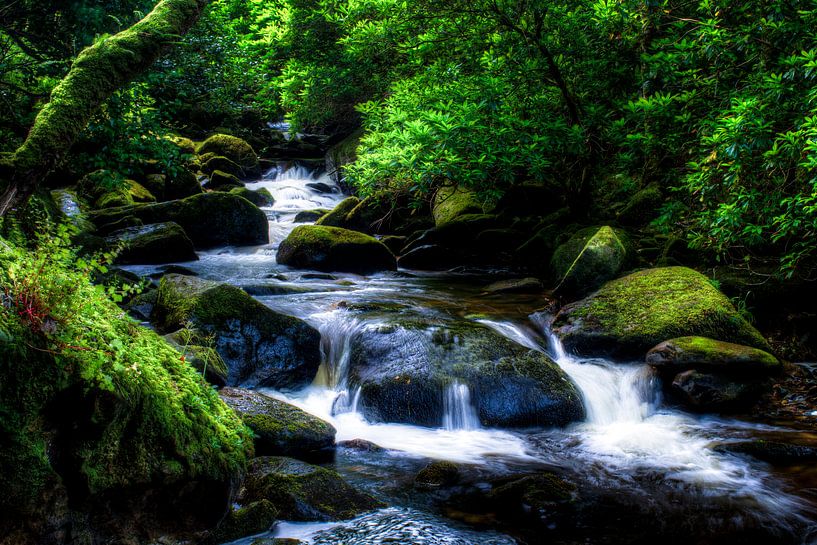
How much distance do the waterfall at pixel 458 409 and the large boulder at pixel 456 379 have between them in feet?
0.13

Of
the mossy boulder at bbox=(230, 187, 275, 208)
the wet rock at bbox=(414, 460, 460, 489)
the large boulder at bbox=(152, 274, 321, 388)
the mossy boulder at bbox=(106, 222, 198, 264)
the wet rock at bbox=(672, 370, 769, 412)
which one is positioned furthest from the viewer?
the mossy boulder at bbox=(230, 187, 275, 208)

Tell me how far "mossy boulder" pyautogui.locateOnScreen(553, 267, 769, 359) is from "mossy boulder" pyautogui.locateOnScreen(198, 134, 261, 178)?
668 inches

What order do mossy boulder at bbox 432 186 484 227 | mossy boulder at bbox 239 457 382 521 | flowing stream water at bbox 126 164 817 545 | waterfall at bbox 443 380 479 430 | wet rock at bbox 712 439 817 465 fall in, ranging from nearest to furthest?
mossy boulder at bbox 239 457 382 521 < flowing stream water at bbox 126 164 817 545 < wet rock at bbox 712 439 817 465 < waterfall at bbox 443 380 479 430 < mossy boulder at bbox 432 186 484 227

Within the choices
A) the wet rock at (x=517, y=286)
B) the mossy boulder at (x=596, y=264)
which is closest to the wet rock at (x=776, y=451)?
the mossy boulder at (x=596, y=264)

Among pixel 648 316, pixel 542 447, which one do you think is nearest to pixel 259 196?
pixel 648 316

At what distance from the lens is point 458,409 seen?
6.20 meters

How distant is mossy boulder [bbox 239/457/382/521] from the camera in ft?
12.3

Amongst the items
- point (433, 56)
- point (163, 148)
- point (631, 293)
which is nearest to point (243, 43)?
point (433, 56)

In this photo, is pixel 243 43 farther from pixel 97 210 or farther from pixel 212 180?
pixel 212 180

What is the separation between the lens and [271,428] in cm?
489

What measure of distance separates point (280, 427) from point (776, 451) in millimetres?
4698

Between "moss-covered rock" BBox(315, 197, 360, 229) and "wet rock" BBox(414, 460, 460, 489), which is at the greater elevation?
"moss-covered rock" BBox(315, 197, 360, 229)

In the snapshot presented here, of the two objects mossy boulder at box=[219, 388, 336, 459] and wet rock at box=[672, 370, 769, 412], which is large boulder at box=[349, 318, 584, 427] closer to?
mossy boulder at box=[219, 388, 336, 459]

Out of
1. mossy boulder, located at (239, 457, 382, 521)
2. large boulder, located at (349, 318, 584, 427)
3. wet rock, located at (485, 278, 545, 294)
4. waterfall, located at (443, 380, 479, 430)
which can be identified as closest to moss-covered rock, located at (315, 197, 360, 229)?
wet rock, located at (485, 278, 545, 294)
